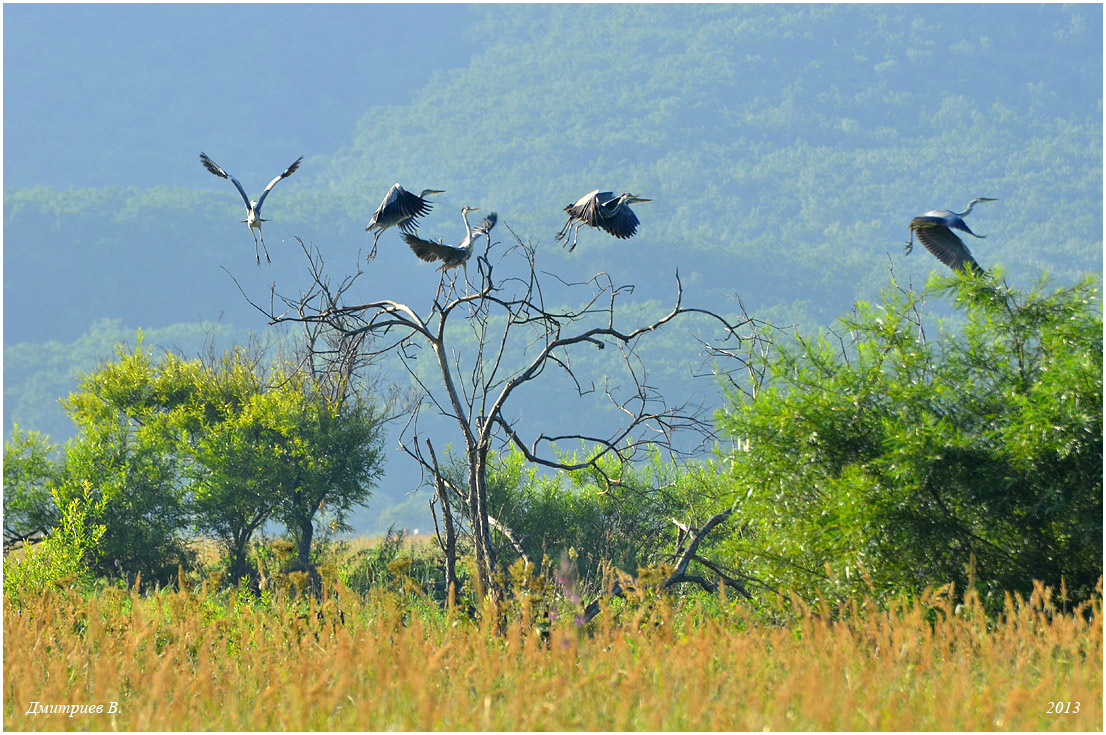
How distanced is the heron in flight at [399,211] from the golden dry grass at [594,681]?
265 cm

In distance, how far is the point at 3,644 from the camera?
5.42m

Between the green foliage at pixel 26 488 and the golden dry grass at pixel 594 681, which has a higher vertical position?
the green foliage at pixel 26 488

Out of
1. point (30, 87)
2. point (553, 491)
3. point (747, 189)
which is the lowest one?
point (553, 491)

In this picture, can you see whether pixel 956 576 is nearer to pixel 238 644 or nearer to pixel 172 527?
pixel 238 644

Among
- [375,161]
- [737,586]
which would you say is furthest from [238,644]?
[375,161]

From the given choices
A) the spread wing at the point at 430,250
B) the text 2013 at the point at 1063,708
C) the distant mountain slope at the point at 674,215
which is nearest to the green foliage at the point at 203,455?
the spread wing at the point at 430,250

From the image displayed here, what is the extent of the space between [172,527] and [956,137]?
19284cm

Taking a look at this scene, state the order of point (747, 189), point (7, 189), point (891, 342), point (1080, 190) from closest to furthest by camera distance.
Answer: point (891, 342), point (1080, 190), point (7, 189), point (747, 189)

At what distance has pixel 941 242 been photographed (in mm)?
6707

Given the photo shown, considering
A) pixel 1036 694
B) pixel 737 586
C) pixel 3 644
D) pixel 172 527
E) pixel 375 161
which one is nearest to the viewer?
pixel 1036 694

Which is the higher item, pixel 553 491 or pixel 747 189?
pixel 747 189

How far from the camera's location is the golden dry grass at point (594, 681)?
3.81 m

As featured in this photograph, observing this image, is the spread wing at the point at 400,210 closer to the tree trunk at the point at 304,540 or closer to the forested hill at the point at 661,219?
the tree trunk at the point at 304,540

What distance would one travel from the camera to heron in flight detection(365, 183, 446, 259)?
21.7ft
